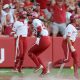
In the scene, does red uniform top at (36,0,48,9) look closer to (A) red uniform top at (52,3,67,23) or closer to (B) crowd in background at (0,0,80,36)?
(B) crowd in background at (0,0,80,36)

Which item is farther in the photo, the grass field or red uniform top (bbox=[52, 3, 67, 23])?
red uniform top (bbox=[52, 3, 67, 23])

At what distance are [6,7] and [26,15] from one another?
2229 millimetres

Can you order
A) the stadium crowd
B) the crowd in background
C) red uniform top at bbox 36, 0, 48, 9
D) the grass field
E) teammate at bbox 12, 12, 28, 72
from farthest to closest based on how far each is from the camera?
red uniform top at bbox 36, 0, 48, 9
the crowd in background
teammate at bbox 12, 12, 28, 72
the stadium crowd
the grass field

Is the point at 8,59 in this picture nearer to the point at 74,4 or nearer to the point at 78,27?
the point at 78,27

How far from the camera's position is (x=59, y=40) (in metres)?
15.7

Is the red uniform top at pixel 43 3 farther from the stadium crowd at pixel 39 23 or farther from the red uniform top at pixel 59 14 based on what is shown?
the red uniform top at pixel 59 14

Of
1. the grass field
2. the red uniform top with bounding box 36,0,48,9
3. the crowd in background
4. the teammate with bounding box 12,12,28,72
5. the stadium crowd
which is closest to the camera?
the grass field

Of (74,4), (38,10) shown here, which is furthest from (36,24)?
(74,4)

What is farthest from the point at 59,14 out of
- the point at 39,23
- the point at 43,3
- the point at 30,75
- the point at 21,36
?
the point at 30,75

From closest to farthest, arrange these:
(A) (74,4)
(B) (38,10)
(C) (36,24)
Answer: (C) (36,24) < (B) (38,10) < (A) (74,4)

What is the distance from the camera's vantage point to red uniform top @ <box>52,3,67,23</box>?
15.8m

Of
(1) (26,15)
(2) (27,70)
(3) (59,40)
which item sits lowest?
(2) (27,70)

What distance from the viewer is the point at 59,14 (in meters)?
15.8

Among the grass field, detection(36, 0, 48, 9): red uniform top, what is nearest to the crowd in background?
detection(36, 0, 48, 9): red uniform top
